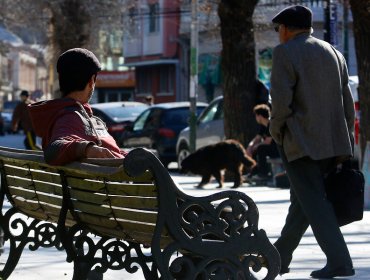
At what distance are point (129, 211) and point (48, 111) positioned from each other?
0.90 metres

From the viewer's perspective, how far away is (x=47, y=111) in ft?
23.0

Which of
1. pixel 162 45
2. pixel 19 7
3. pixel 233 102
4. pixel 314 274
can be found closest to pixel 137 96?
pixel 162 45

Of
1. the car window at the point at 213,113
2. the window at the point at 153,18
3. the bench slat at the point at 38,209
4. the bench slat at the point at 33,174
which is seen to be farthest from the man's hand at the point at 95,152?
the window at the point at 153,18

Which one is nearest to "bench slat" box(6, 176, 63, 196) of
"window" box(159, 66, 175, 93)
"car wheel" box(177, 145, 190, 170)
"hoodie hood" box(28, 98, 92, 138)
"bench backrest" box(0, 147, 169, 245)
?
"bench backrest" box(0, 147, 169, 245)

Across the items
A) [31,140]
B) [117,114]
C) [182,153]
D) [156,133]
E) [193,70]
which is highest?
[193,70]

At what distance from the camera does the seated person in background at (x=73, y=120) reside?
6715 mm

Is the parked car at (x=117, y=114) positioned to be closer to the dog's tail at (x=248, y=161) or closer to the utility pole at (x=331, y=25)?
the utility pole at (x=331, y=25)

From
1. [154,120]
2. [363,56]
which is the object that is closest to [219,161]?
[363,56]

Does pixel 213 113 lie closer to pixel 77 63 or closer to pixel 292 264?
pixel 292 264

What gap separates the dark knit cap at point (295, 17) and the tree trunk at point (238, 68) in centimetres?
1526

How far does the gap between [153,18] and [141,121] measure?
37696mm

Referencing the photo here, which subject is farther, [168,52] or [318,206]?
[168,52]

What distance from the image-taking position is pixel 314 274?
27.1ft

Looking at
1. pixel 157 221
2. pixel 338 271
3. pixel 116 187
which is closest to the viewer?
pixel 157 221
